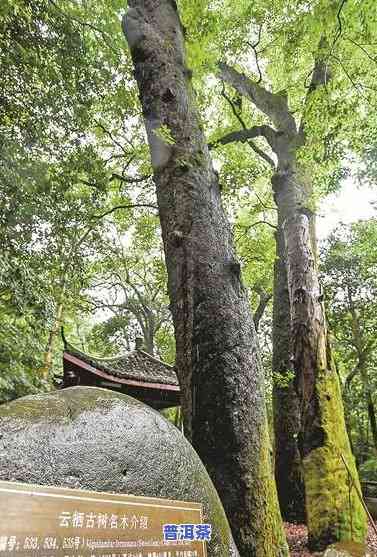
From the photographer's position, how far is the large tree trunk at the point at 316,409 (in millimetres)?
5062

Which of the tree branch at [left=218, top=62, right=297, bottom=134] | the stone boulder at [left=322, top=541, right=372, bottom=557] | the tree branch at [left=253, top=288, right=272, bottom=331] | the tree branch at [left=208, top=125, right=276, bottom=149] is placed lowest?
the stone boulder at [left=322, top=541, right=372, bottom=557]

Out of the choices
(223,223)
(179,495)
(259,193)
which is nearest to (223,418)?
(179,495)

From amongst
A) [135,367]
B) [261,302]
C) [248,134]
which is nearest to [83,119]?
[248,134]

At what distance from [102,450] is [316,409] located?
14.3 feet

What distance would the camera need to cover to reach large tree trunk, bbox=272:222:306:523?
7.35m

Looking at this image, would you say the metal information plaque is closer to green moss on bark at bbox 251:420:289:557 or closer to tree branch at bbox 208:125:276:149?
green moss on bark at bbox 251:420:289:557

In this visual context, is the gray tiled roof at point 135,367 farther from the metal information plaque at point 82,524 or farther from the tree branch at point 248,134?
the metal information plaque at point 82,524

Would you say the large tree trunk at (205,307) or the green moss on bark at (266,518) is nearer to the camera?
the green moss on bark at (266,518)

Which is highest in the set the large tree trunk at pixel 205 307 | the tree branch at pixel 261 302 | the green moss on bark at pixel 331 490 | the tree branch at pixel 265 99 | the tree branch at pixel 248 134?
the tree branch at pixel 265 99

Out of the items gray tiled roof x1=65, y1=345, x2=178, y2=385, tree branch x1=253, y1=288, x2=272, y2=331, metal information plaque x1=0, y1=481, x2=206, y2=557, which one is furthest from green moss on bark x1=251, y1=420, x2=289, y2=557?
tree branch x1=253, y1=288, x2=272, y2=331

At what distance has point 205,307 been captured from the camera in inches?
138

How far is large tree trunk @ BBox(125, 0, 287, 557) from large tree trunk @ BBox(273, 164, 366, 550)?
8.30 ft

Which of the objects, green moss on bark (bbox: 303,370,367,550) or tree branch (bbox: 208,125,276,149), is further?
tree branch (bbox: 208,125,276,149)

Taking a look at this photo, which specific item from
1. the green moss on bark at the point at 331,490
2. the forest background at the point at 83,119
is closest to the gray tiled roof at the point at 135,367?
the forest background at the point at 83,119
